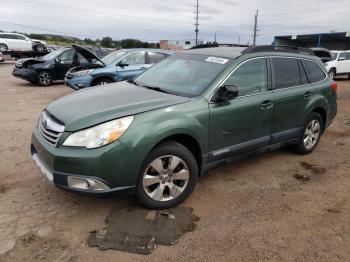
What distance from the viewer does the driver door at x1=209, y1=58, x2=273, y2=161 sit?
3.85 meters

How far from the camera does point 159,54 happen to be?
35.3 ft

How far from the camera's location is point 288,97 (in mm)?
4660

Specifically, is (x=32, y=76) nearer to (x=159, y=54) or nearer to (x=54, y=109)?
(x=159, y=54)

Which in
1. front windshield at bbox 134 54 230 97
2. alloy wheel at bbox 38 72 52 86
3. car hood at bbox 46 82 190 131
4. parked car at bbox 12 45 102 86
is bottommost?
alloy wheel at bbox 38 72 52 86

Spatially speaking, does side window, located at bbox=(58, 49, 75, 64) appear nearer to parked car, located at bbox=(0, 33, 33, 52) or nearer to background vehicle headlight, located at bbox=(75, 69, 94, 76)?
background vehicle headlight, located at bbox=(75, 69, 94, 76)

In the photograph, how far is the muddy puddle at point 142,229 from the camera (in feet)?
9.88

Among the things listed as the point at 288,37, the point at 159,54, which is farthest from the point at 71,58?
the point at 288,37

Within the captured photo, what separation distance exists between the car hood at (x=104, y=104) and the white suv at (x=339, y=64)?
660 inches

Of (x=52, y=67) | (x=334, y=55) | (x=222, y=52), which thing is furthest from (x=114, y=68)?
(x=334, y=55)

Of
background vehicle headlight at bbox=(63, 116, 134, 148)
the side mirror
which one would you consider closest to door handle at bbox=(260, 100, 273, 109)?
the side mirror

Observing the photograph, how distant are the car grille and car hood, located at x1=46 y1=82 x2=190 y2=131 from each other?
0.20 ft

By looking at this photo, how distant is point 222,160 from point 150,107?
117 centimetres

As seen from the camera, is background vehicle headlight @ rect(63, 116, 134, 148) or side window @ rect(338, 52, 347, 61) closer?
background vehicle headlight @ rect(63, 116, 134, 148)

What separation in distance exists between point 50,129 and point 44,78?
11210 mm
